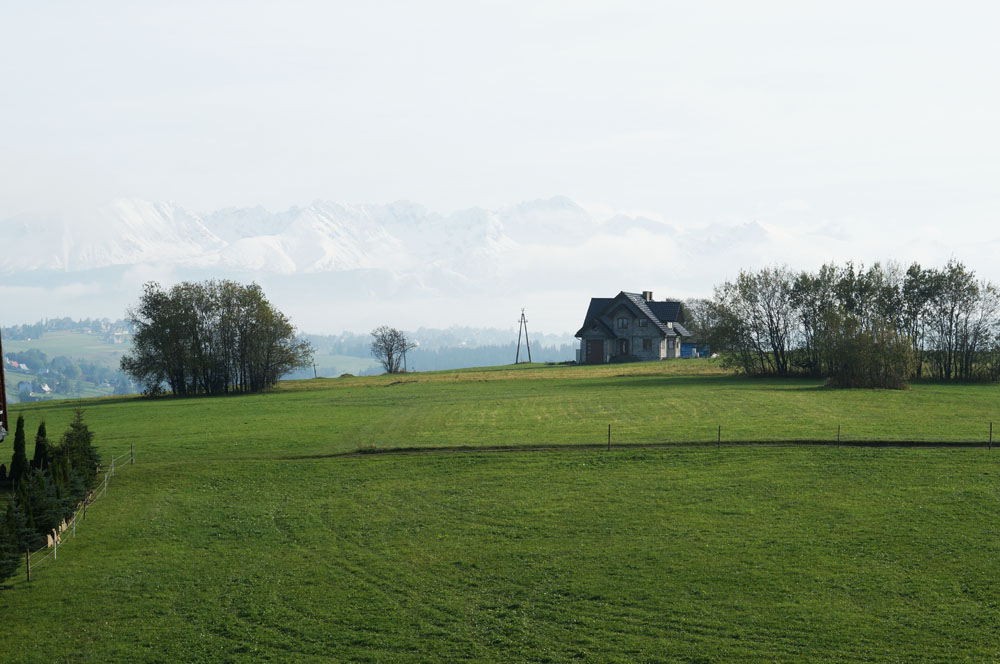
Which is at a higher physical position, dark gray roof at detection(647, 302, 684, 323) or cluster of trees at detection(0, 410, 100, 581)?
dark gray roof at detection(647, 302, 684, 323)

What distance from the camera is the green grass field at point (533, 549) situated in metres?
20.9

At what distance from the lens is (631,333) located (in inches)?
4811

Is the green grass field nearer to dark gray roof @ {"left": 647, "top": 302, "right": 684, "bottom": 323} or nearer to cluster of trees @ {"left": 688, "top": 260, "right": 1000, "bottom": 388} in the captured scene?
cluster of trees @ {"left": 688, "top": 260, "right": 1000, "bottom": 388}

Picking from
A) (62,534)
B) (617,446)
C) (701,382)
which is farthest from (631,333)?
(62,534)

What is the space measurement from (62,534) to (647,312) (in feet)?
326

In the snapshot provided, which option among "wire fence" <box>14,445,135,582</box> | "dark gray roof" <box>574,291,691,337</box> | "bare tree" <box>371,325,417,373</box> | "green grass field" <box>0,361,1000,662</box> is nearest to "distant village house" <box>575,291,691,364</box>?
"dark gray roof" <box>574,291,691,337</box>

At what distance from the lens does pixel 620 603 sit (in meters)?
23.1

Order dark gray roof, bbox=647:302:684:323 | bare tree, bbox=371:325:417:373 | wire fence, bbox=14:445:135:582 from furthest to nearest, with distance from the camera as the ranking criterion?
bare tree, bbox=371:325:417:373 → dark gray roof, bbox=647:302:684:323 → wire fence, bbox=14:445:135:582

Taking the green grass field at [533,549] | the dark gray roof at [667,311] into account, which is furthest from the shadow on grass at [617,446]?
the dark gray roof at [667,311]

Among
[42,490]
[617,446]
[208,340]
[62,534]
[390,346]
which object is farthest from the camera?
[390,346]

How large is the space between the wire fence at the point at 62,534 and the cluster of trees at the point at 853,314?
59847 millimetres

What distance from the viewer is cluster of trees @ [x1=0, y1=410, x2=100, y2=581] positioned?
25.8 metres

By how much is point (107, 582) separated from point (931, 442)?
37523mm

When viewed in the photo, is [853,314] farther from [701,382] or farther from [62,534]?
[62,534]
